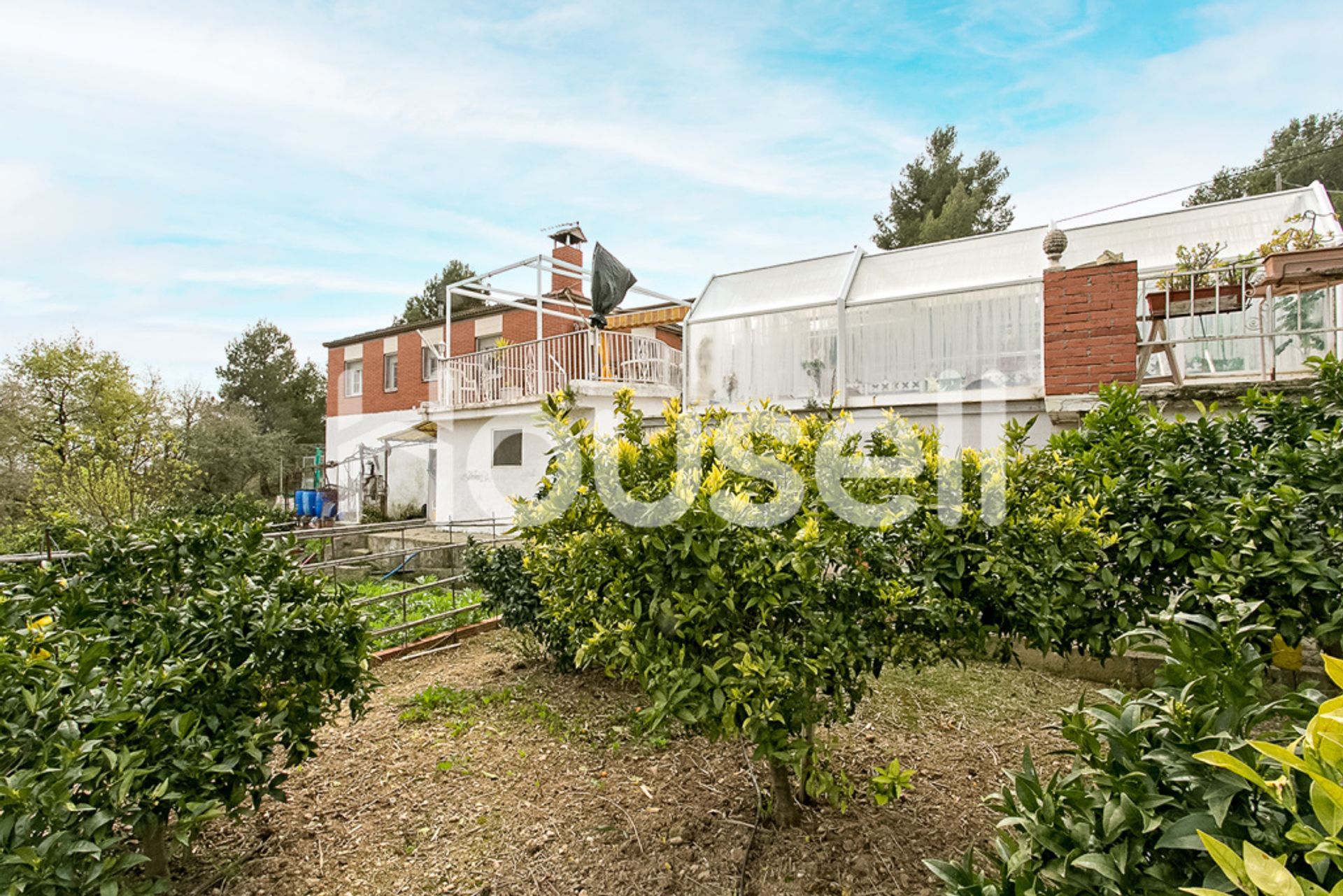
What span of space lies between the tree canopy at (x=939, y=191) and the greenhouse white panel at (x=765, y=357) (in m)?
14.8

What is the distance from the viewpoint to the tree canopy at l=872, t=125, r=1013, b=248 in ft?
69.4

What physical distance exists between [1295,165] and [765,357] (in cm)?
2724

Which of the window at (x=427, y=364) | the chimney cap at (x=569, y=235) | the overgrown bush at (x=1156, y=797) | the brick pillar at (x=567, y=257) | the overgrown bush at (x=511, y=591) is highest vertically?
the chimney cap at (x=569, y=235)

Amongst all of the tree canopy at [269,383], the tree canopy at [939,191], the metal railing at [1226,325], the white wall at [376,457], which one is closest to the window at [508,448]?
the white wall at [376,457]

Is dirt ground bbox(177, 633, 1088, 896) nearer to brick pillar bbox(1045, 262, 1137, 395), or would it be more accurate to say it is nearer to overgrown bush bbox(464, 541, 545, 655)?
overgrown bush bbox(464, 541, 545, 655)

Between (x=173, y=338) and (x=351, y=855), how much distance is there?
24814mm

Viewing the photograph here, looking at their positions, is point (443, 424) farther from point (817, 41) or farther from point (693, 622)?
point (693, 622)

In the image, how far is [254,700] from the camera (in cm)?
220

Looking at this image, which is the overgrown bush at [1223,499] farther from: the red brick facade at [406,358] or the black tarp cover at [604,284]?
the red brick facade at [406,358]

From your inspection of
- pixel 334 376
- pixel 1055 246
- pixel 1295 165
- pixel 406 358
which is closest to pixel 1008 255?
pixel 1055 246

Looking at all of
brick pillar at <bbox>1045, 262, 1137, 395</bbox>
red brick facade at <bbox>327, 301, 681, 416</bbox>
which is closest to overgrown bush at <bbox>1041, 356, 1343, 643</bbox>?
brick pillar at <bbox>1045, 262, 1137, 395</bbox>

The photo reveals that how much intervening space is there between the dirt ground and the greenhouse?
3.44 meters

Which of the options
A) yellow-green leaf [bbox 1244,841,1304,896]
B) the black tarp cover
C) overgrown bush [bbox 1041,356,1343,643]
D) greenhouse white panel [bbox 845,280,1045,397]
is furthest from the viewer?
the black tarp cover

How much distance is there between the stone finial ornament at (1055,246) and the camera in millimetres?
5340
